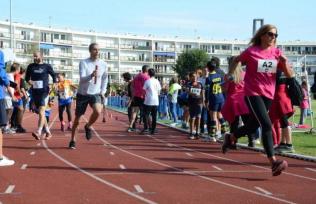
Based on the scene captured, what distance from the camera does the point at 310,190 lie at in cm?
684

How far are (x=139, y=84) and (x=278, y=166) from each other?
10047 mm

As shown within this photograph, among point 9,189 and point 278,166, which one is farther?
point 278,166

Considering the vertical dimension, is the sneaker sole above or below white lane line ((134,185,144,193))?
above

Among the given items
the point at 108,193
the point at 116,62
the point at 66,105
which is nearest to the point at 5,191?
the point at 108,193

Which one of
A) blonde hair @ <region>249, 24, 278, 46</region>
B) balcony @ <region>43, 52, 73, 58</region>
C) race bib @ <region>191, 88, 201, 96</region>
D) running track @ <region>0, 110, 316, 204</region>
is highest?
balcony @ <region>43, 52, 73, 58</region>

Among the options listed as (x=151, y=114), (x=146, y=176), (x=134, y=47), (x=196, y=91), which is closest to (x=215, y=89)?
(x=196, y=91)

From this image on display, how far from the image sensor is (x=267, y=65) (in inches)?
302

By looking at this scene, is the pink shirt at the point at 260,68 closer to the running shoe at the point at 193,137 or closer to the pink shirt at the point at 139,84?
the running shoe at the point at 193,137

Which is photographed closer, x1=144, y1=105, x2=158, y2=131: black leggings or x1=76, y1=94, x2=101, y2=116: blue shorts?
x1=76, y1=94, x2=101, y2=116: blue shorts

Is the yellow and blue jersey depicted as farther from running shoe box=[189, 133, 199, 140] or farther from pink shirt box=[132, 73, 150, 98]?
pink shirt box=[132, 73, 150, 98]

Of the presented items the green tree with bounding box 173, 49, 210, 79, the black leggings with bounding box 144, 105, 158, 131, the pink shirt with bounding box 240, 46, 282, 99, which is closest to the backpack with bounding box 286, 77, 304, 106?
the pink shirt with bounding box 240, 46, 282, 99

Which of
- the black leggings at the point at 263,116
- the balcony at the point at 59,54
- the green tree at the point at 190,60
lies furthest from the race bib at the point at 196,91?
the balcony at the point at 59,54

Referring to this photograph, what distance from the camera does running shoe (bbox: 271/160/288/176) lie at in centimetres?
728

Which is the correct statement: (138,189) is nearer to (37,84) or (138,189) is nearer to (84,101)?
(84,101)
